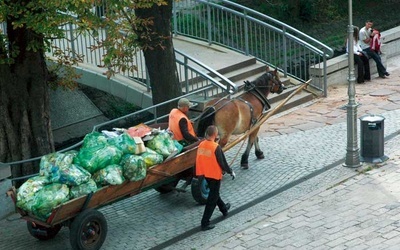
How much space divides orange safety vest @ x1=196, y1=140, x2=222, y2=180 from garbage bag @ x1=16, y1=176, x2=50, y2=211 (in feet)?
7.33

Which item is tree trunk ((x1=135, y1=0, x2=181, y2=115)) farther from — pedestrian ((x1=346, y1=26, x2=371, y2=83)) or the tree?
pedestrian ((x1=346, y1=26, x2=371, y2=83))

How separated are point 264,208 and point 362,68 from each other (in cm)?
893

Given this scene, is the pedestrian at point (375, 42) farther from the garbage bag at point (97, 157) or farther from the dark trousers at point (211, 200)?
the garbage bag at point (97, 157)

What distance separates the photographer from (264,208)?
42.0 ft

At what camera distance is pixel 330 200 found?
1291 cm

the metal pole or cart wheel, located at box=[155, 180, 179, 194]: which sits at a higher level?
the metal pole

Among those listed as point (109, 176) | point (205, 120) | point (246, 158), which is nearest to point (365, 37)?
point (246, 158)

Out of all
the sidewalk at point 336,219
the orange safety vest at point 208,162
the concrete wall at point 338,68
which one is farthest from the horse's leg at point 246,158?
the concrete wall at point 338,68

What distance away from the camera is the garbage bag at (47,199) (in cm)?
1074

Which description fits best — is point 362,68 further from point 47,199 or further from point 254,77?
point 47,199

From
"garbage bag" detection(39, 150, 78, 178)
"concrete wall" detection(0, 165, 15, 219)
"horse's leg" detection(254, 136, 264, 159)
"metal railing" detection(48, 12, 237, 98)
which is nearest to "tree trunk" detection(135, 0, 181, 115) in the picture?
"metal railing" detection(48, 12, 237, 98)

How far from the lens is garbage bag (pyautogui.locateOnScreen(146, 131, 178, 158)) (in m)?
12.2

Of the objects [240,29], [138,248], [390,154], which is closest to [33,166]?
[138,248]

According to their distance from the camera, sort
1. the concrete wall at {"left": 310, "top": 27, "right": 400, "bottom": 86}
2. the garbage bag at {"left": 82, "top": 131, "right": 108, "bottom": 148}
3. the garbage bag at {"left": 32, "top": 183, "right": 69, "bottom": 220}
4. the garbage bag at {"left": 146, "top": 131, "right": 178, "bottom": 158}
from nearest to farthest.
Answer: the garbage bag at {"left": 32, "top": 183, "right": 69, "bottom": 220} → the garbage bag at {"left": 82, "top": 131, "right": 108, "bottom": 148} → the garbage bag at {"left": 146, "top": 131, "right": 178, "bottom": 158} → the concrete wall at {"left": 310, "top": 27, "right": 400, "bottom": 86}
